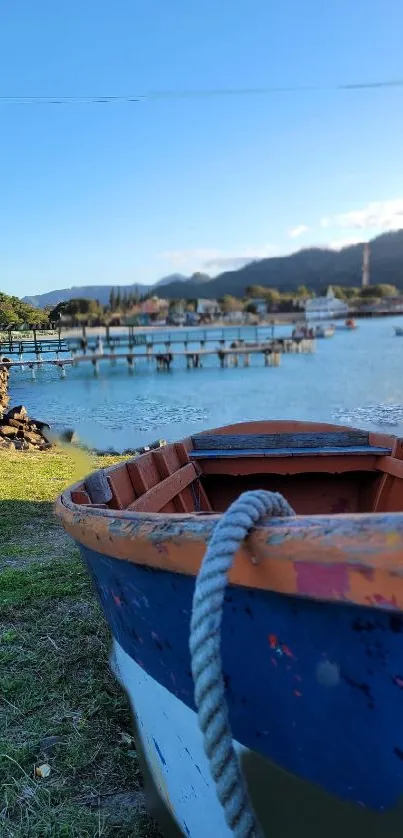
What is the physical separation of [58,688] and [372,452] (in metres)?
2.69

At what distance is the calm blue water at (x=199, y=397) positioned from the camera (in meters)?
25.2

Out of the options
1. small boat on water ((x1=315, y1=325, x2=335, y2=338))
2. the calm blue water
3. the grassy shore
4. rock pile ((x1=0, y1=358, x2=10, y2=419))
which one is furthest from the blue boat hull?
small boat on water ((x1=315, y1=325, x2=335, y2=338))

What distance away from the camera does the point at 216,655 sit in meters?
1.42

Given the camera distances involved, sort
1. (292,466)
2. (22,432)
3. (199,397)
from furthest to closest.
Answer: (199,397) < (22,432) < (292,466)

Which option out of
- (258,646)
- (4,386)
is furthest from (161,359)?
(258,646)

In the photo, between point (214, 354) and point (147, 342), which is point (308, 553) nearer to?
point (147, 342)

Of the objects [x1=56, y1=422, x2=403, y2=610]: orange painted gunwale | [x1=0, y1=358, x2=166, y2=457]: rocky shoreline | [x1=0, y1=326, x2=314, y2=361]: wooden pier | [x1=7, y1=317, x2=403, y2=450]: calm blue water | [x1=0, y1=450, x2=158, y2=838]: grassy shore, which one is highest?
[x1=56, y1=422, x2=403, y2=610]: orange painted gunwale

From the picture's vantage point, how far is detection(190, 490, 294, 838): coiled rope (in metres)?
1.41

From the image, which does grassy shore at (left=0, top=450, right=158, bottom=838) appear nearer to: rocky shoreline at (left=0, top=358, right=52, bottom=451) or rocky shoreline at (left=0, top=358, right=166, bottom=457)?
rocky shoreline at (left=0, top=358, right=166, bottom=457)

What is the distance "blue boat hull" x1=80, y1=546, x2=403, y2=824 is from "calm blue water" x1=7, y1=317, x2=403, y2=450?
15960mm

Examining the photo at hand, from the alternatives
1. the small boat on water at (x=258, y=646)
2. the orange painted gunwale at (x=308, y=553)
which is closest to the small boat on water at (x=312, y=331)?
the small boat on water at (x=258, y=646)

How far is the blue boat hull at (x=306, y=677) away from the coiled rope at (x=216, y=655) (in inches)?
9.5

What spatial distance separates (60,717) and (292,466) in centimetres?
249

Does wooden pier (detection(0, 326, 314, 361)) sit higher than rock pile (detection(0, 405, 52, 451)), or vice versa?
wooden pier (detection(0, 326, 314, 361))
